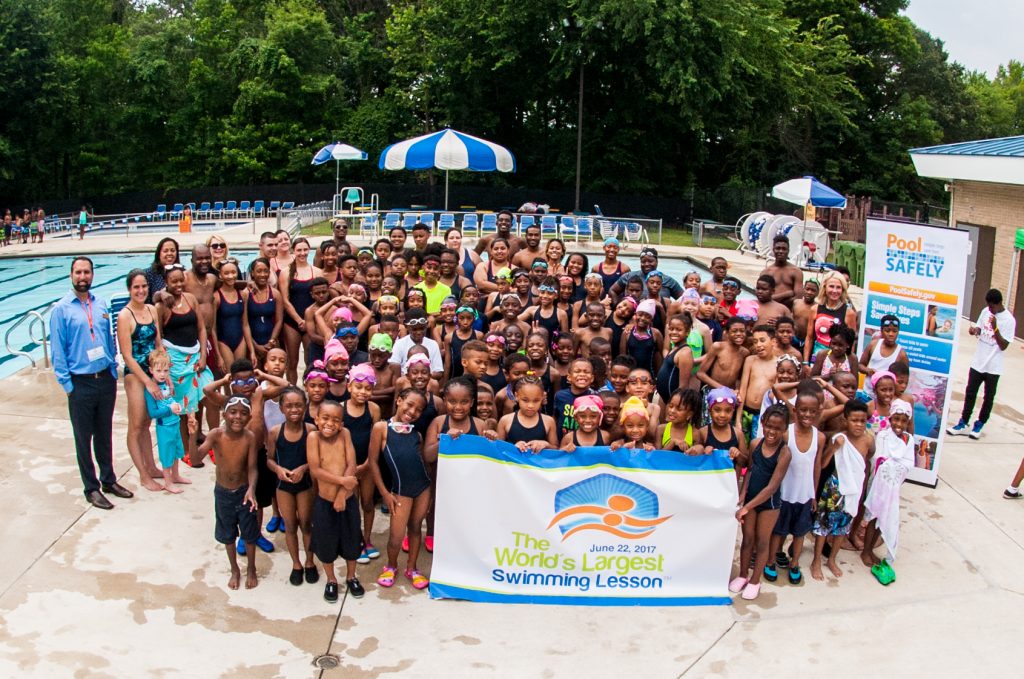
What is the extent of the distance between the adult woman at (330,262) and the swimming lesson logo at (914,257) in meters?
5.57

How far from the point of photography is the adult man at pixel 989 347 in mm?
9367

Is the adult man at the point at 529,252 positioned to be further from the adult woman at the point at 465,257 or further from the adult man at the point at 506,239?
the adult woman at the point at 465,257

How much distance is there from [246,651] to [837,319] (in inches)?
240

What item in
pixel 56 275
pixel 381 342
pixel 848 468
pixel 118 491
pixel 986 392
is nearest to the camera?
pixel 848 468

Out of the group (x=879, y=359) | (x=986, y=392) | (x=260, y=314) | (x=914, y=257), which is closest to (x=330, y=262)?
(x=260, y=314)

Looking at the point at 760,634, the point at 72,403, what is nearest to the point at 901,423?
the point at 760,634

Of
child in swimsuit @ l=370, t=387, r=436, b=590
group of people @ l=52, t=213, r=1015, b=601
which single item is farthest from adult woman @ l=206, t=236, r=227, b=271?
child in swimsuit @ l=370, t=387, r=436, b=590

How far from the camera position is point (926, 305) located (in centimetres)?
841

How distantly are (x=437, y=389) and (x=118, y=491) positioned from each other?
2.84 m

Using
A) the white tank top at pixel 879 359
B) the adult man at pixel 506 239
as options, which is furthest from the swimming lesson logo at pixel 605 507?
the adult man at pixel 506 239

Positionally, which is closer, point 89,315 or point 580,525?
point 580,525

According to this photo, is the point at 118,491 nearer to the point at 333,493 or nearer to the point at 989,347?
the point at 333,493

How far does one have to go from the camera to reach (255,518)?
21.2ft

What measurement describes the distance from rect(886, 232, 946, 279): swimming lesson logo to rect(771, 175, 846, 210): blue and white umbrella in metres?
17.0
